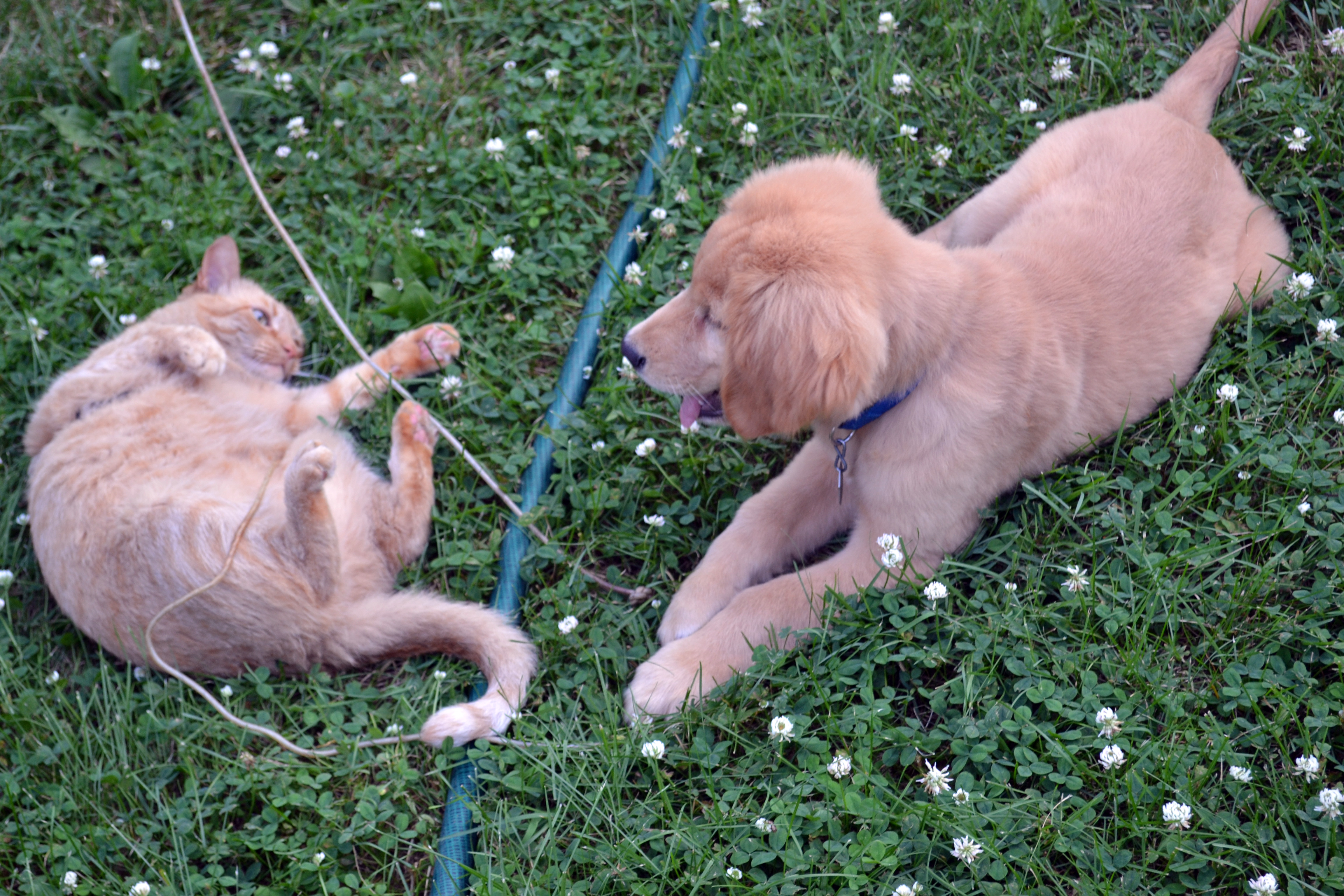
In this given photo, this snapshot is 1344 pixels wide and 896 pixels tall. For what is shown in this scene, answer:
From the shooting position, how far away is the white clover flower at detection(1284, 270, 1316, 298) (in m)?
2.43

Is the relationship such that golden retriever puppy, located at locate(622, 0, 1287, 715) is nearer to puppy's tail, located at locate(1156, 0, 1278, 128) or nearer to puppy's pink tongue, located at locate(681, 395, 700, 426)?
puppy's pink tongue, located at locate(681, 395, 700, 426)

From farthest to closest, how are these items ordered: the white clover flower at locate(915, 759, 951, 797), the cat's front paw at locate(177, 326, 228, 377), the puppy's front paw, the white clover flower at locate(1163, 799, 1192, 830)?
the cat's front paw at locate(177, 326, 228, 377) < the puppy's front paw < the white clover flower at locate(915, 759, 951, 797) < the white clover flower at locate(1163, 799, 1192, 830)

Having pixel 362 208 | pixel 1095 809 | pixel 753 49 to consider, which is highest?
pixel 753 49

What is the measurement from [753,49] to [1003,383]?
5.81 feet

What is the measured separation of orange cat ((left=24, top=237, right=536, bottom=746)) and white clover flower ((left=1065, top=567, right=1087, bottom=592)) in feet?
4.09

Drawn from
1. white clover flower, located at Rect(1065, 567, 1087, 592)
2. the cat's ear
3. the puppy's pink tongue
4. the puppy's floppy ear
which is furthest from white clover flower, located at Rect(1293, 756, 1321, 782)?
the cat's ear

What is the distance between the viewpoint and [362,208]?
11.5 feet

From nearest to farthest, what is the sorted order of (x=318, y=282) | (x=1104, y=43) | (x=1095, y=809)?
(x=1095, y=809), (x=1104, y=43), (x=318, y=282)

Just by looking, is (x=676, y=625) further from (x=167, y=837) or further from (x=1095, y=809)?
(x=167, y=837)

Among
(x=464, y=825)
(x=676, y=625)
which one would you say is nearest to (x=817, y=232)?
(x=676, y=625)

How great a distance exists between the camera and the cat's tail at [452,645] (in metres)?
2.22

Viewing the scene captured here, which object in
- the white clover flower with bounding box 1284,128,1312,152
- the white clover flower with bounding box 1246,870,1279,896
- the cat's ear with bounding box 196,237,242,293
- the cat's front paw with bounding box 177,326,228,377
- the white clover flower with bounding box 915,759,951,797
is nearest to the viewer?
the white clover flower with bounding box 1246,870,1279,896

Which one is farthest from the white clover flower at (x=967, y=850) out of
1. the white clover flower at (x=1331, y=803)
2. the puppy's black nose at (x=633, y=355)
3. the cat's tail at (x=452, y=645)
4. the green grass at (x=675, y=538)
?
the puppy's black nose at (x=633, y=355)

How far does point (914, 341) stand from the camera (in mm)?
2076
